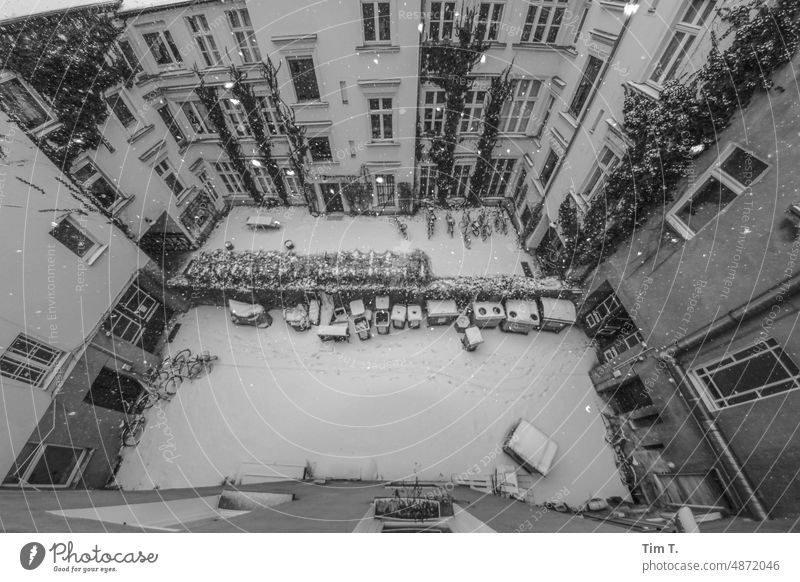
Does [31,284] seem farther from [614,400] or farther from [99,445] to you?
[614,400]

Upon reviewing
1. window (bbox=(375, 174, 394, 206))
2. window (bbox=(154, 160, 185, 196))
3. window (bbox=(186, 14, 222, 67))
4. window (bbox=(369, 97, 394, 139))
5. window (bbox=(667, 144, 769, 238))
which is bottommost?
window (bbox=(667, 144, 769, 238))

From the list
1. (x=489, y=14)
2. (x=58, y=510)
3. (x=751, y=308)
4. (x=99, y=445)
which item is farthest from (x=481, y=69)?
(x=99, y=445)

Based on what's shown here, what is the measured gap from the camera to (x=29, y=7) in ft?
34.3

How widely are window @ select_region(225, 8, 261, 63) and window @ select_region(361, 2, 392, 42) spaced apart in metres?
5.32

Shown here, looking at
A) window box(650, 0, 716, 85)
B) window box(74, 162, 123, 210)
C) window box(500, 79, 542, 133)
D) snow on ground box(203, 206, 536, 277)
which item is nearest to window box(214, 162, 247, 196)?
snow on ground box(203, 206, 536, 277)

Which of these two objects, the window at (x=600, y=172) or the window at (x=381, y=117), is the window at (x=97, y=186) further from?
the window at (x=600, y=172)

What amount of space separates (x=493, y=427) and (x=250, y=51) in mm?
20615

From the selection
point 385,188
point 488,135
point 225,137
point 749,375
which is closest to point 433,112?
point 488,135

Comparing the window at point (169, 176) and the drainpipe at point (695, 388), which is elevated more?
the window at point (169, 176)

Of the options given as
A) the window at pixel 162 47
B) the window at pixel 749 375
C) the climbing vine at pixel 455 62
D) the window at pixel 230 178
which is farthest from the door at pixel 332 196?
the window at pixel 749 375

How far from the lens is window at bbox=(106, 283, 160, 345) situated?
1280 centimetres

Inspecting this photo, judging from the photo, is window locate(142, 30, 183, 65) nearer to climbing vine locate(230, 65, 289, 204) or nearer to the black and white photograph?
the black and white photograph

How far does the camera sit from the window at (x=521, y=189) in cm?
1836

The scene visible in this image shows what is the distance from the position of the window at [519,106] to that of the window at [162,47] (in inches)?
666
